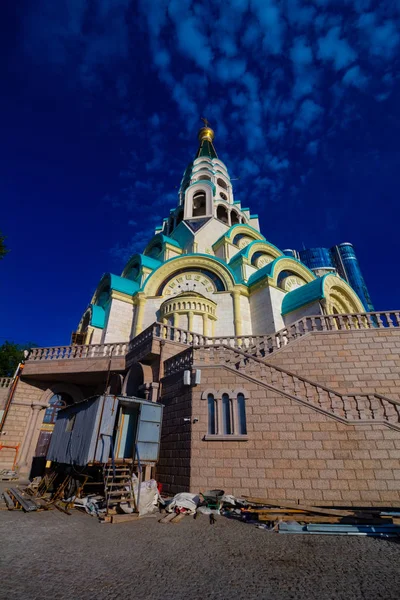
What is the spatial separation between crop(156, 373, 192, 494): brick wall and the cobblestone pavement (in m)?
2.50

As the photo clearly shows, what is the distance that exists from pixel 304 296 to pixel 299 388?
9.84m

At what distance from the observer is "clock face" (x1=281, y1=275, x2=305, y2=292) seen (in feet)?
64.5

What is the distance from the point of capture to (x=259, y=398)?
27.2 ft

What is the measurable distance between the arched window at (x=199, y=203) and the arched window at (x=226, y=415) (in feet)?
87.1

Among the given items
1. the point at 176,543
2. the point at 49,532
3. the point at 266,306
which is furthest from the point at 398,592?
the point at 266,306

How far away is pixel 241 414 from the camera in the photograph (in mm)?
8289

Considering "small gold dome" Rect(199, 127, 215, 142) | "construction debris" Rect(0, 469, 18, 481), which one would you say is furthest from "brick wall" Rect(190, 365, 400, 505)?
"small gold dome" Rect(199, 127, 215, 142)

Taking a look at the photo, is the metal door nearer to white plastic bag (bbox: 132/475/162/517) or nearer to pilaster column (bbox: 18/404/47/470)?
white plastic bag (bbox: 132/475/162/517)

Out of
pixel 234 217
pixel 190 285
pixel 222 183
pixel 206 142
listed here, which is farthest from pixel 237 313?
pixel 206 142

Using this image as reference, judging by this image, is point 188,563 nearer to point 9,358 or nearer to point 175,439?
point 175,439

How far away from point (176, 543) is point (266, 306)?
47.8ft

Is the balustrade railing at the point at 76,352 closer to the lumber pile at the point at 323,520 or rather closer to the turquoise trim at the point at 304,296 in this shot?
the lumber pile at the point at 323,520

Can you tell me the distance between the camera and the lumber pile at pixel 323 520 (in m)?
5.10

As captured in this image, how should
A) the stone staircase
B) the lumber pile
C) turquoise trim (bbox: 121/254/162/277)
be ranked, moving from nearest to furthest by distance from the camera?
the lumber pile < the stone staircase < turquoise trim (bbox: 121/254/162/277)
